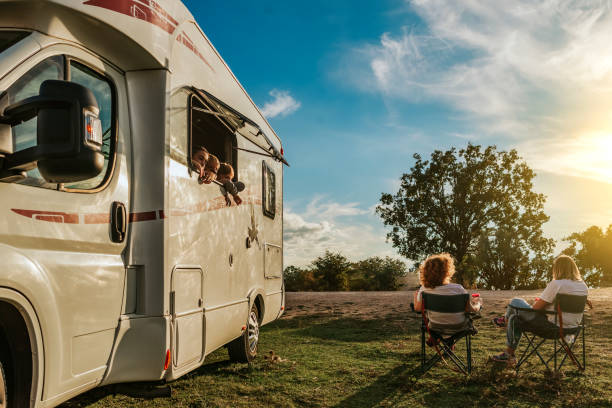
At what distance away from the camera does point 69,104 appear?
235cm

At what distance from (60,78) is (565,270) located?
17.3ft

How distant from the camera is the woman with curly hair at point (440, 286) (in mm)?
5285

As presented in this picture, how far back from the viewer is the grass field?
459 centimetres

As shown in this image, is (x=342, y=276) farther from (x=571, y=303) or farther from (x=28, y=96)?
(x=28, y=96)

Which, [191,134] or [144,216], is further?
[191,134]

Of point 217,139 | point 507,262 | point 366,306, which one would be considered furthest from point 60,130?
point 507,262

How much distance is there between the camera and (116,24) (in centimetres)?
333

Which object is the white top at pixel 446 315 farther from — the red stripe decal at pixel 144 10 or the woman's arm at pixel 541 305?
the red stripe decal at pixel 144 10

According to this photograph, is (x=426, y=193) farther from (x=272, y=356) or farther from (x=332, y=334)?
(x=272, y=356)

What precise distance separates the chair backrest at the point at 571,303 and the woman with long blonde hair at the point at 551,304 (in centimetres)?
5

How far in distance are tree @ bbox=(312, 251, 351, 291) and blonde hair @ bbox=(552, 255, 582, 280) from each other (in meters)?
16.5

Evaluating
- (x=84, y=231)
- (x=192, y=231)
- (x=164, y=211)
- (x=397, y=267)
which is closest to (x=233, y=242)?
(x=192, y=231)

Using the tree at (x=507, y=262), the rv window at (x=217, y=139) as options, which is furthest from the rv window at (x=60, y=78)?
the tree at (x=507, y=262)

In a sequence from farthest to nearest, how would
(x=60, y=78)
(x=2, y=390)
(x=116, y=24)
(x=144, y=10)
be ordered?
(x=144, y=10), (x=116, y=24), (x=60, y=78), (x=2, y=390)
